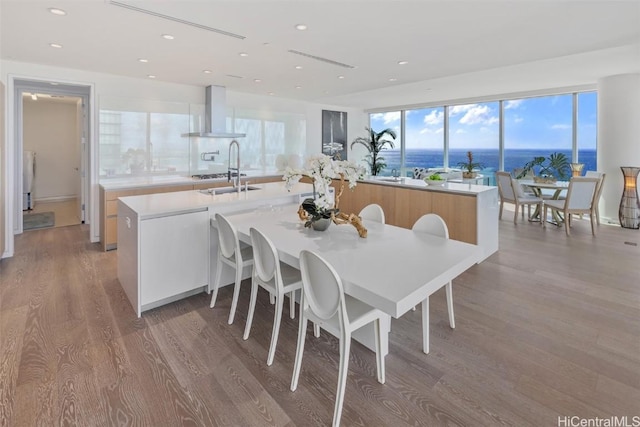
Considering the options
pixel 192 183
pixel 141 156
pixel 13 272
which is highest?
pixel 141 156

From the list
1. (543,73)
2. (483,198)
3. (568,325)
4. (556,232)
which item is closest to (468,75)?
(543,73)

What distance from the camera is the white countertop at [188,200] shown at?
2.71 metres

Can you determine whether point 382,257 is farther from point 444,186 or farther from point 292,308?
point 444,186

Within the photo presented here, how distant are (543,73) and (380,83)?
2593mm

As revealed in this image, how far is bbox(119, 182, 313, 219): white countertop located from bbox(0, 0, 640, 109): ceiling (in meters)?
1.56

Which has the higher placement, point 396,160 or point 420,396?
point 396,160

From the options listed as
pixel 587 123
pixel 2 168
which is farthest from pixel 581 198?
pixel 2 168

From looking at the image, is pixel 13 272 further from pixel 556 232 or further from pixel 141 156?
pixel 556 232

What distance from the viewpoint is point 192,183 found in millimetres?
5145

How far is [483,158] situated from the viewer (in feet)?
26.4

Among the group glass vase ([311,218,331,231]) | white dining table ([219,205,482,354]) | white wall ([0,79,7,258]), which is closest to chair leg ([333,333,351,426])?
white dining table ([219,205,482,354])

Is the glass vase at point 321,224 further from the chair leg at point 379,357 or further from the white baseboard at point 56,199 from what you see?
the white baseboard at point 56,199

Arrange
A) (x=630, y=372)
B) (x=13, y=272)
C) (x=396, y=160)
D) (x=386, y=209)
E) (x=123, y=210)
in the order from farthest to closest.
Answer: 1. (x=396, y=160)
2. (x=386, y=209)
3. (x=13, y=272)
4. (x=123, y=210)
5. (x=630, y=372)

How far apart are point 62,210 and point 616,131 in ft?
35.0
